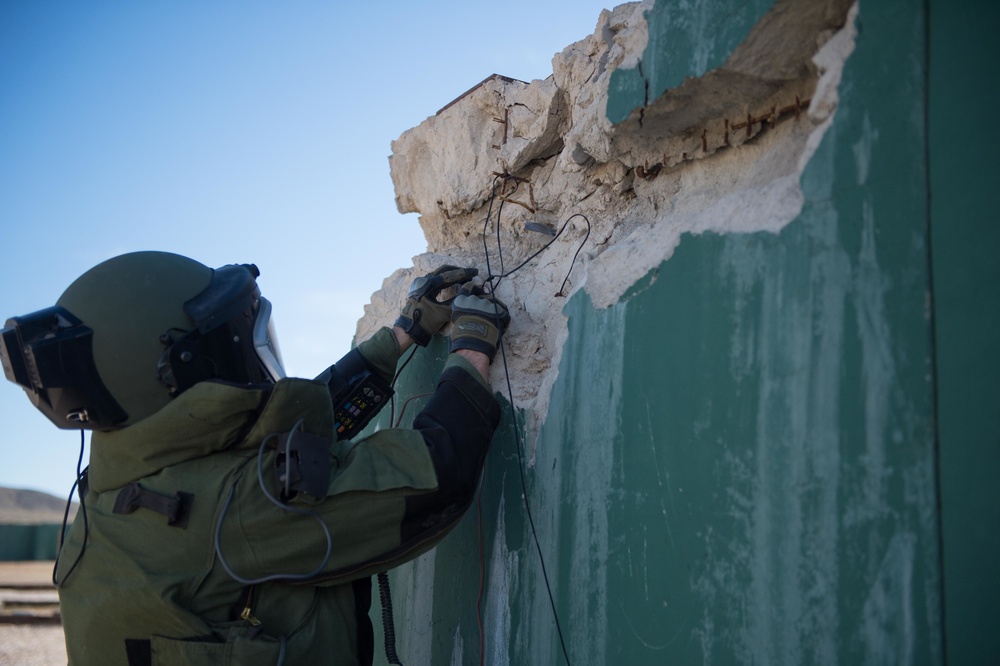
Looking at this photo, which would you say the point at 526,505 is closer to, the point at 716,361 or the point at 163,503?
the point at 716,361

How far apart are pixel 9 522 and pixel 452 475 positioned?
469 inches

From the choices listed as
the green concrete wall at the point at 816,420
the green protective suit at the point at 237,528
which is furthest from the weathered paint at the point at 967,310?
the green protective suit at the point at 237,528

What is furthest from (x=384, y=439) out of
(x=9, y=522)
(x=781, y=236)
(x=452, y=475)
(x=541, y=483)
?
(x=9, y=522)

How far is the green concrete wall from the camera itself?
1.36m

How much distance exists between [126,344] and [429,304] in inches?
37.8

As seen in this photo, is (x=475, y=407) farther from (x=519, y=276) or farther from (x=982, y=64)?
(x=982, y=64)

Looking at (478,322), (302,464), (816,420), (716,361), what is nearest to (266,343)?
(302,464)

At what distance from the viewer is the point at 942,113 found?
1423 mm

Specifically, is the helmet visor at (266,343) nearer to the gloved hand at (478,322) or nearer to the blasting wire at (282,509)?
the blasting wire at (282,509)

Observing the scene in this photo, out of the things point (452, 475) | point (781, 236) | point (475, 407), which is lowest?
point (452, 475)

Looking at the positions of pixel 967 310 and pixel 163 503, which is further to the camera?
pixel 163 503

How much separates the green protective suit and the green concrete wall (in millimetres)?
445

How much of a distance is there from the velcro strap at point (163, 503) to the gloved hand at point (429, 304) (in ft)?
3.24

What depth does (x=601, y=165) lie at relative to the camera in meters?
2.47
